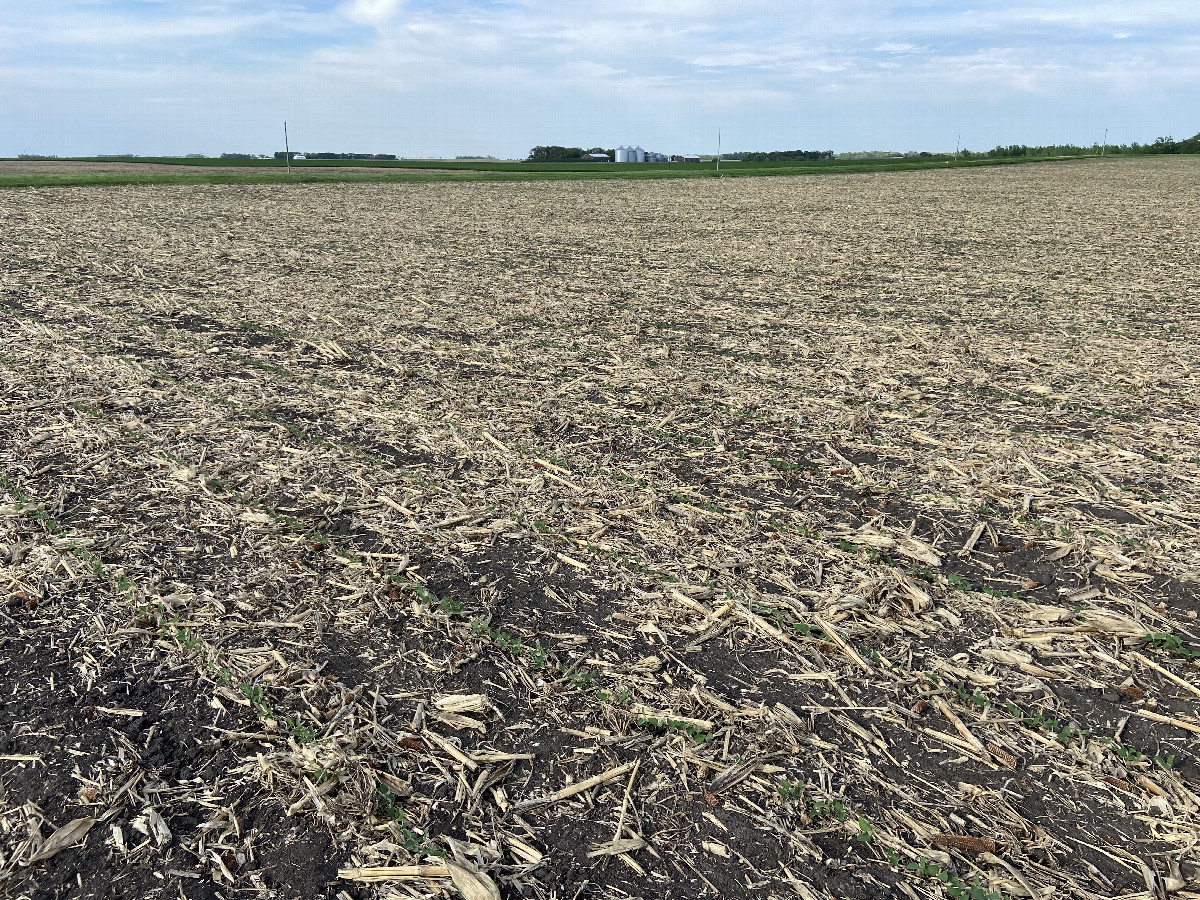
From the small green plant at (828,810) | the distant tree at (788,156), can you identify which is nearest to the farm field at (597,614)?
the small green plant at (828,810)

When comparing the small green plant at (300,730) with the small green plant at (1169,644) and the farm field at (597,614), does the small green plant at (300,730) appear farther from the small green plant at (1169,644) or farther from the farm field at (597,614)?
the small green plant at (1169,644)

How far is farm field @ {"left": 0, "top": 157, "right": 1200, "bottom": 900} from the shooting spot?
3.81m

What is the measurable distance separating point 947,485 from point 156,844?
6711 mm

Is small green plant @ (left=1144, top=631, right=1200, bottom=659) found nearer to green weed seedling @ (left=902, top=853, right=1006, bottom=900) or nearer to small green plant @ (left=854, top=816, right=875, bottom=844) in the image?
green weed seedling @ (left=902, top=853, right=1006, bottom=900)

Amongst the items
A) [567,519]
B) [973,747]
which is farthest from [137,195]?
[973,747]

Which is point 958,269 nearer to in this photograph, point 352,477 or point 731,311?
point 731,311

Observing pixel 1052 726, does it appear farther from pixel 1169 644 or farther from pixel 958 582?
pixel 958 582

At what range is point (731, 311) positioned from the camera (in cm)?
1558

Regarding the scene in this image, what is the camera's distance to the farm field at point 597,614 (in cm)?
381

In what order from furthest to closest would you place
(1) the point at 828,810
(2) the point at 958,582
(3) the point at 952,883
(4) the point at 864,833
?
1. (2) the point at 958,582
2. (1) the point at 828,810
3. (4) the point at 864,833
4. (3) the point at 952,883

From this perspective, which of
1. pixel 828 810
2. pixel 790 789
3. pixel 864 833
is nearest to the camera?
pixel 864 833

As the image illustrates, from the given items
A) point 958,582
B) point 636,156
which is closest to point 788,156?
point 636,156

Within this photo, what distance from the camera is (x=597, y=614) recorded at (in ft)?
18.3

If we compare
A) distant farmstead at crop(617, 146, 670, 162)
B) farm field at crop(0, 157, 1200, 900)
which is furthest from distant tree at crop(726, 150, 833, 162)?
farm field at crop(0, 157, 1200, 900)
